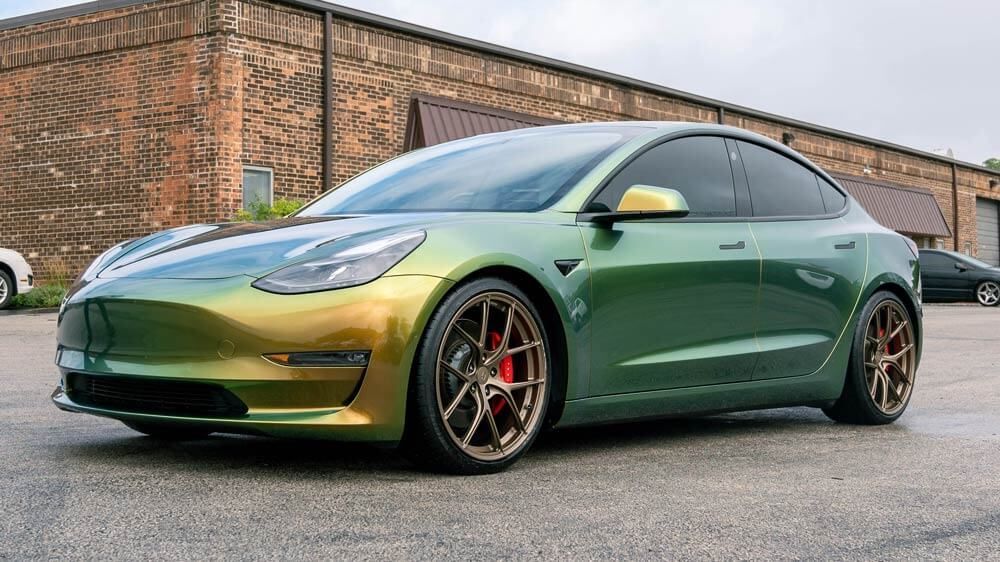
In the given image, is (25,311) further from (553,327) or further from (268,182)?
(553,327)

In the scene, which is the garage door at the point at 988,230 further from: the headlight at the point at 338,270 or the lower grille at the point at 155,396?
the lower grille at the point at 155,396

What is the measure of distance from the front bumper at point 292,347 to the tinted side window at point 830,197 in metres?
2.87

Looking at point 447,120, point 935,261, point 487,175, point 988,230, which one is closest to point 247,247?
point 487,175

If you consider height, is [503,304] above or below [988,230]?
below

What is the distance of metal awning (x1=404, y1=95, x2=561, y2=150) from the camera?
801 inches

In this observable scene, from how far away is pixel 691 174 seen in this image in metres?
5.52

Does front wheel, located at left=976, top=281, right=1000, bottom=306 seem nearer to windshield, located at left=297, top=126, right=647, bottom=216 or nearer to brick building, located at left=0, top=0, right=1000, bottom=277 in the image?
brick building, located at left=0, top=0, right=1000, bottom=277

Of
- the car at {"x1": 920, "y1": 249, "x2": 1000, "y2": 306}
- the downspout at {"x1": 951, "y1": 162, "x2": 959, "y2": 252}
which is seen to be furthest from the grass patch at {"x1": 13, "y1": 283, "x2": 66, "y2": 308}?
the downspout at {"x1": 951, "y1": 162, "x2": 959, "y2": 252}

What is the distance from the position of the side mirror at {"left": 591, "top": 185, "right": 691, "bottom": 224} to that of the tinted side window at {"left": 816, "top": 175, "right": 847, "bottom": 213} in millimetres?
1716

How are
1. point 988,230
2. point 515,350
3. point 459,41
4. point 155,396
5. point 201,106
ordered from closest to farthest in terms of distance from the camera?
point 155,396 < point 515,350 < point 201,106 < point 459,41 < point 988,230

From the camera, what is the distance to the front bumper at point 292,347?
3969 millimetres

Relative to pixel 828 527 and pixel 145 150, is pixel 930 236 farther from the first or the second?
pixel 828 527

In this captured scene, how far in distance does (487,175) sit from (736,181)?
4.33ft

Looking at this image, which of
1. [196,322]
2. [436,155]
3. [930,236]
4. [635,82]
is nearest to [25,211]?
[635,82]
